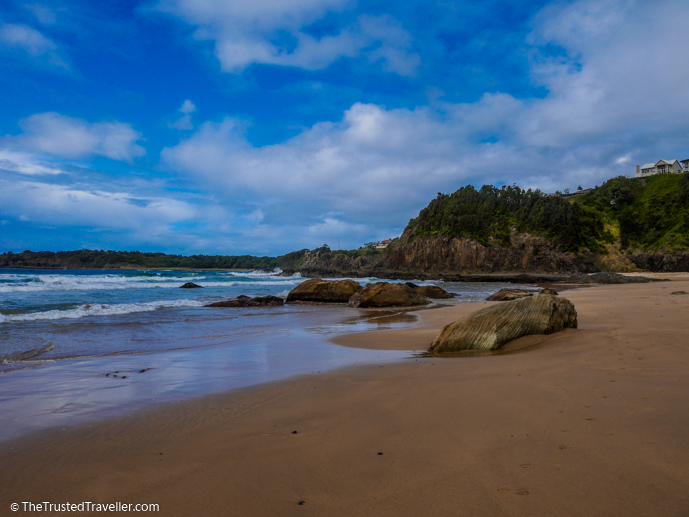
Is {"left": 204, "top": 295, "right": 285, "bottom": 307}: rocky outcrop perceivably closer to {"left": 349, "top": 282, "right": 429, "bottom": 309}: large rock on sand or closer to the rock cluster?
the rock cluster

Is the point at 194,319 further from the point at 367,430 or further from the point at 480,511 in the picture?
the point at 480,511

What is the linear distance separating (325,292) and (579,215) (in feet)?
188

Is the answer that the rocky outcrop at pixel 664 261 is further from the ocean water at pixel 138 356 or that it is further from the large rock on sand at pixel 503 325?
the large rock on sand at pixel 503 325

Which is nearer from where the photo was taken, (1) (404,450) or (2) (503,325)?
(1) (404,450)

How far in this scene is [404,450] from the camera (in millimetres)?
2555

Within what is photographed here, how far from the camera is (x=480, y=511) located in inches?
71.6

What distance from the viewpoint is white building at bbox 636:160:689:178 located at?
7662cm

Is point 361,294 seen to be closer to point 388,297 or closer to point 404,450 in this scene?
point 388,297

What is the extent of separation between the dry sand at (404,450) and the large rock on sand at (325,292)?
15205mm

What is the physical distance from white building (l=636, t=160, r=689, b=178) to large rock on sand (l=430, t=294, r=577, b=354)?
91822 mm

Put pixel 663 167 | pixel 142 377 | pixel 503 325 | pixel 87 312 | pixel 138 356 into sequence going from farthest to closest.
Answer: pixel 663 167 < pixel 87 312 < pixel 138 356 < pixel 503 325 < pixel 142 377

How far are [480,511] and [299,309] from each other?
15925 mm

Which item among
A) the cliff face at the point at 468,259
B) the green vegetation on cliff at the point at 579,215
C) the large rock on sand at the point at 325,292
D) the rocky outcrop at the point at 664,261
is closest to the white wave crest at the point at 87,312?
the large rock on sand at the point at 325,292

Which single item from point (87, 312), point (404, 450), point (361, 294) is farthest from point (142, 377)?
point (361, 294)
